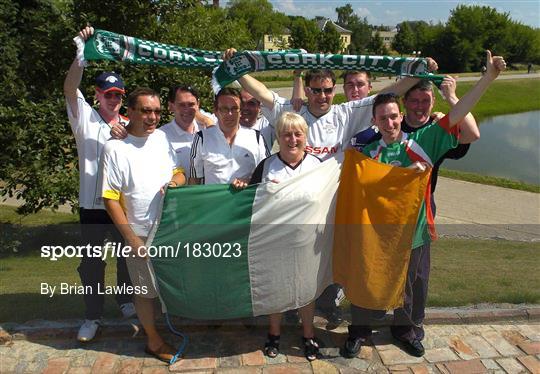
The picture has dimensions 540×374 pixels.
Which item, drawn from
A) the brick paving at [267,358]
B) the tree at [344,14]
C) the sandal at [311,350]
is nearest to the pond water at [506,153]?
the brick paving at [267,358]

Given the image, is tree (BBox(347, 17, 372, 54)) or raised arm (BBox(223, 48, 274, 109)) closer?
raised arm (BBox(223, 48, 274, 109))

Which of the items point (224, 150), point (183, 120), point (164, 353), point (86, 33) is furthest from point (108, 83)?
point (164, 353)

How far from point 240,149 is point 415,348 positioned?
7.46ft

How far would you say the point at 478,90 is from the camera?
3.87m

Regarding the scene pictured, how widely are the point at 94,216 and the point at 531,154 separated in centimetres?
2270

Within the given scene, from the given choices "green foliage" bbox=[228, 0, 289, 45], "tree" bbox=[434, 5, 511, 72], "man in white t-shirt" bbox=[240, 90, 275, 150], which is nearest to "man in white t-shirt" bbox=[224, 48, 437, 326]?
"man in white t-shirt" bbox=[240, 90, 275, 150]

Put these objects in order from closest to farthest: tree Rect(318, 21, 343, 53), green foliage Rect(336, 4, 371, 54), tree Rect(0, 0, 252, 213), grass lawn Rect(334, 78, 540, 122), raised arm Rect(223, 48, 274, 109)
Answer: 1. raised arm Rect(223, 48, 274, 109)
2. tree Rect(0, 0, 252, 213)
3. grass lawn Rect(334, 78, 540, 122)
4. tree Rect(318, 21, 343, 53)
5. green foliage Rect(336, 4, 371, 54)

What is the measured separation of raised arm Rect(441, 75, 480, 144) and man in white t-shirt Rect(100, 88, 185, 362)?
90.8 inches

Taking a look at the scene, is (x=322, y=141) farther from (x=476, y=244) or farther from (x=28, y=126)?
(x=476, y=244)

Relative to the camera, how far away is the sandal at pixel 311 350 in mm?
4277

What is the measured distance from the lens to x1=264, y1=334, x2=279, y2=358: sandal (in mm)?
4312

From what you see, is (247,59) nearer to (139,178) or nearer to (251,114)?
(251,114)

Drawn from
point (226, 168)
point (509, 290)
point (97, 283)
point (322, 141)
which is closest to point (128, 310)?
point (97, 283)

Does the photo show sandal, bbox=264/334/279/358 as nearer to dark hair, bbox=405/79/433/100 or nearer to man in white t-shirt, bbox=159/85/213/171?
man in white t-shirt, bbox=159/85/213/171
